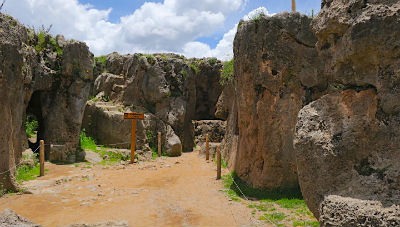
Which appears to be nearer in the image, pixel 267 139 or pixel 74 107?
pixel 267 139

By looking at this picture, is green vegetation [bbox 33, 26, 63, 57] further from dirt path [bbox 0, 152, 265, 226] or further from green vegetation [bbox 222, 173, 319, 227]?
green vegetation [bbox 222, 173, 319, 227]

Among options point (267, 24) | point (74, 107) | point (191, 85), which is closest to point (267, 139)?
point (267, 24)

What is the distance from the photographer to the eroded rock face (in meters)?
10.8

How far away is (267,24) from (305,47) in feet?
4.26

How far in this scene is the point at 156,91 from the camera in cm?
2214

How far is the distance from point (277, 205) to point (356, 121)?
18.4 ft

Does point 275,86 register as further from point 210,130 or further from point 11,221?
point 210,130

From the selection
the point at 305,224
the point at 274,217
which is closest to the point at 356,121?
the point at 305,224

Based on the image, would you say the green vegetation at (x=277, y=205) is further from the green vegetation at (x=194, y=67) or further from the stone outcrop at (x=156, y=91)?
the green vegetation at (x=194, y=67)

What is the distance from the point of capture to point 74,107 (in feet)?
58.4

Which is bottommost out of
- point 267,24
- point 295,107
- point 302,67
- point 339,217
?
point 339,217

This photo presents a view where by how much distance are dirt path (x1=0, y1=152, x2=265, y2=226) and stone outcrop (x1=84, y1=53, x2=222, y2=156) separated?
6104mm

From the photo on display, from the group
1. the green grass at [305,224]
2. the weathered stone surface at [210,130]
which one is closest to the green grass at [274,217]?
the green grass at [305,224]

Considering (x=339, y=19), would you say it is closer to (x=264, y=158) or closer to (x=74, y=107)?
(x=264, y=158)
